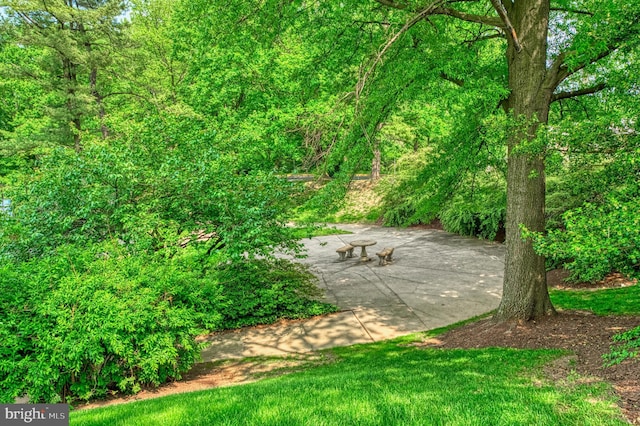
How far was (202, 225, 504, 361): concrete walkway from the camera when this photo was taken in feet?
25.1

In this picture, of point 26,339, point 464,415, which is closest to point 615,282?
point 464,415

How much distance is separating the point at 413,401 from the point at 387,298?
6.28 meters

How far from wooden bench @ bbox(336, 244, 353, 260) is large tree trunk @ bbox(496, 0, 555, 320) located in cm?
783

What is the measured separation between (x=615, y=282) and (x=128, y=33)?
67.2 feet

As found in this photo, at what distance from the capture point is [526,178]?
6.29 metres

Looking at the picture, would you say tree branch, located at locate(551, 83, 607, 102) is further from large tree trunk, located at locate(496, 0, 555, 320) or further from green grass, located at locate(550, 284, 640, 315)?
green grass, located at locate(550, 284, 640, 315)

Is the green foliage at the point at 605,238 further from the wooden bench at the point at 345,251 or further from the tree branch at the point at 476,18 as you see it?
the wooden bench at the point at 345,251

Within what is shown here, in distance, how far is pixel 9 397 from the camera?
4691 mm

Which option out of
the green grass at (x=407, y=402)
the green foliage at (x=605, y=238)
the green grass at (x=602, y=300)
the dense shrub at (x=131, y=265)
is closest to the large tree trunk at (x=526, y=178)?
the green grass at (x=602, y=300)

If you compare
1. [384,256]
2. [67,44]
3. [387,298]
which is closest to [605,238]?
[387,298]

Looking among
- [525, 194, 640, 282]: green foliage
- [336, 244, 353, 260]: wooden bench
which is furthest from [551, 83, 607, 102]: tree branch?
[336, 244, 353, 260]: wooden bench

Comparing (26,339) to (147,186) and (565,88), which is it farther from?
(565,88)

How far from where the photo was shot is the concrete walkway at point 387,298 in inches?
302

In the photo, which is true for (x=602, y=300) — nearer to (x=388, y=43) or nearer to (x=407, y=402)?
(x=407, y=402)
